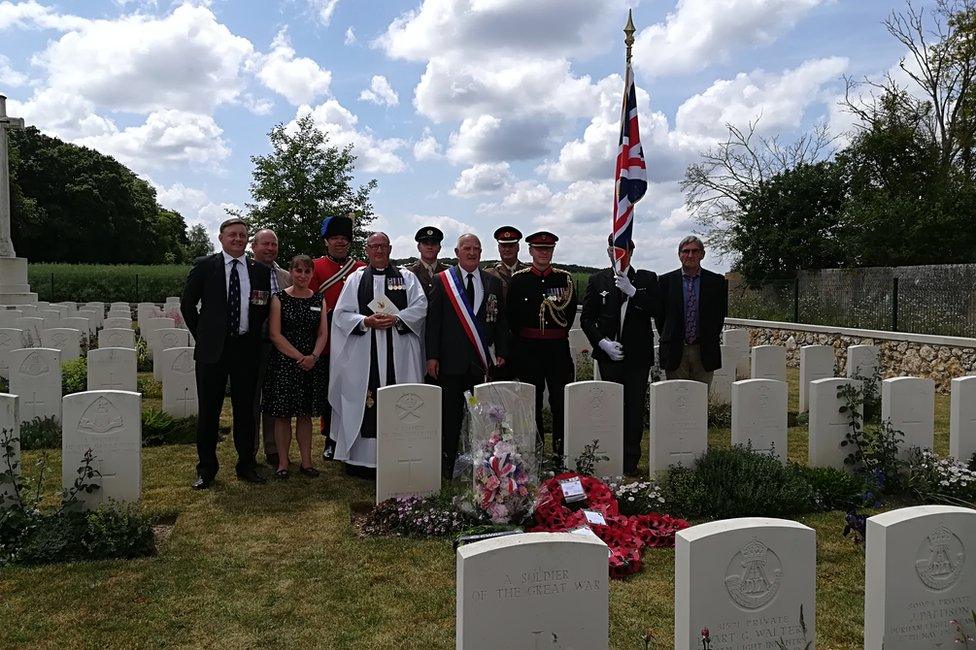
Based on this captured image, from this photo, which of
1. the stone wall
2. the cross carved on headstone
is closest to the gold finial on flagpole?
the stone wall

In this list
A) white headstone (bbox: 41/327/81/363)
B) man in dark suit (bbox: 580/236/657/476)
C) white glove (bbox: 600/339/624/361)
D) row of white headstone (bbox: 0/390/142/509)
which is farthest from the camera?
white headstone (bbox: 41/327/81/363)

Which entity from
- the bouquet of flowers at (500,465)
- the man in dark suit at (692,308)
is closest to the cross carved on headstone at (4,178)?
the man in dark suit at (692,308)

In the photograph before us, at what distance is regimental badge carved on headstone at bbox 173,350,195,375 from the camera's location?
27.6 ft

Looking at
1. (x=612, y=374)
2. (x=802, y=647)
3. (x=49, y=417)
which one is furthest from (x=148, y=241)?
(x=802, y=647)

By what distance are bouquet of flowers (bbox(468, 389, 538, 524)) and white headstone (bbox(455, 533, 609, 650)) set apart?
74.7 inches

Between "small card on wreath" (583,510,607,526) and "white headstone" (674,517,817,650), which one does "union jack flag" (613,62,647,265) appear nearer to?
"small card on wreath" (583,510,607,526)

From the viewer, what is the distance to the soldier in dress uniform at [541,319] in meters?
6.50

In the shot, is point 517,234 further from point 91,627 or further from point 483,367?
point 91,627

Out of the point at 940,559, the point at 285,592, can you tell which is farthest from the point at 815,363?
the point at 285,592

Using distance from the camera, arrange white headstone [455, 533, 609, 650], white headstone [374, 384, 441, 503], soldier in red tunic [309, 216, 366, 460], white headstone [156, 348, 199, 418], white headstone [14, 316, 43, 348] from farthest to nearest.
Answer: white headstone [14, 316, 43, 348] < white headstone [156, 348, 199, 418] < soldier in red tunic [309, 216, 366, 460] < white headstone [374, 384, 441, 503] < white headstone [455, 533, 609, 650]

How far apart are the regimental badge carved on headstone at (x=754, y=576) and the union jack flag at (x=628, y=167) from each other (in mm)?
4914

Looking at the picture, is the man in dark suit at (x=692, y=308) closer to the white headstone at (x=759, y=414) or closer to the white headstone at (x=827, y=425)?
the white headstone at (x=759, y=414)

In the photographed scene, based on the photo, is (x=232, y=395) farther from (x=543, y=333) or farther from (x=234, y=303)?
(x=543, y=333)

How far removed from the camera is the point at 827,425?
253 inches
